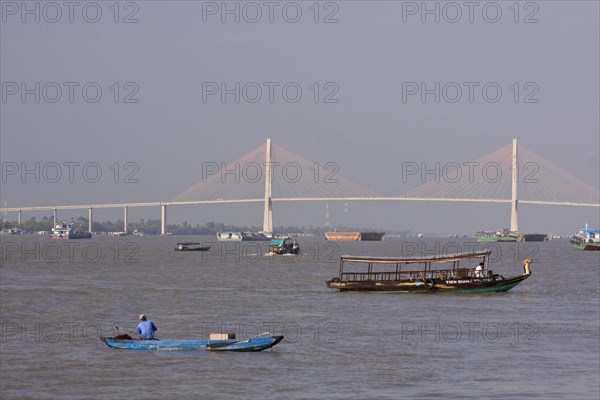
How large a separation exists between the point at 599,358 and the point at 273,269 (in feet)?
172

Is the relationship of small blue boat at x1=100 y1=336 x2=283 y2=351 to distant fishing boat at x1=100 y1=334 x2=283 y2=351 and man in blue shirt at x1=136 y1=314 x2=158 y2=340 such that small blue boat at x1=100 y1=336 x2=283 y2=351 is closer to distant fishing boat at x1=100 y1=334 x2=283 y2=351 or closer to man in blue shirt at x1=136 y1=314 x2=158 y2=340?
distant fishing boat at x1=100 y1=334 x2=283 y2=351

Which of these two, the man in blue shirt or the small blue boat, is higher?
the man in blue shirt

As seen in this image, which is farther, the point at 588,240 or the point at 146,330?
the point at 588,240

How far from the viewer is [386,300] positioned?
5103 centimetres

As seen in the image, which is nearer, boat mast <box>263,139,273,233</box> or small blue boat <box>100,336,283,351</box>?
small blue boat <box>100,336,283,351</box>

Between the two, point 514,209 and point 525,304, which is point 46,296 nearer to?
point 525,304

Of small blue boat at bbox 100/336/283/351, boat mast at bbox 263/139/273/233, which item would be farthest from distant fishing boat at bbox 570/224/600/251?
small blue boat at bbox 100/336/283/351

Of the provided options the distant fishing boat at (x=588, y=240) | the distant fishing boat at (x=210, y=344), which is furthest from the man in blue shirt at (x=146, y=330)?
the distant fishing boat at (x=588, y=240)

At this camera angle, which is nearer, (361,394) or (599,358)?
(361,394)

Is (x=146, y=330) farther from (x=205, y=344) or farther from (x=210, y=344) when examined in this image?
(x=210, y=344)

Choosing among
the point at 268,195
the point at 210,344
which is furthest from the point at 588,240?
the point at 210,344

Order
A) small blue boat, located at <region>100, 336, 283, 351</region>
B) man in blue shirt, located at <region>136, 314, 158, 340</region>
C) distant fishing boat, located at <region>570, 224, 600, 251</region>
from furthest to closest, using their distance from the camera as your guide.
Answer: distant fishing boat, located at <region>570, 224, 600, 251</region>, man in blue shirt, located at <region>136, 314, 158, 340</region>, small blue boat, located at <region>100, 336, 283, 351</region>

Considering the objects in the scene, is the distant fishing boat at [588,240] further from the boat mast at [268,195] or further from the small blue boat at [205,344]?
the small blue boat at [205,344]

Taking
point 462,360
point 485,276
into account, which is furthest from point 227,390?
point 485,276
